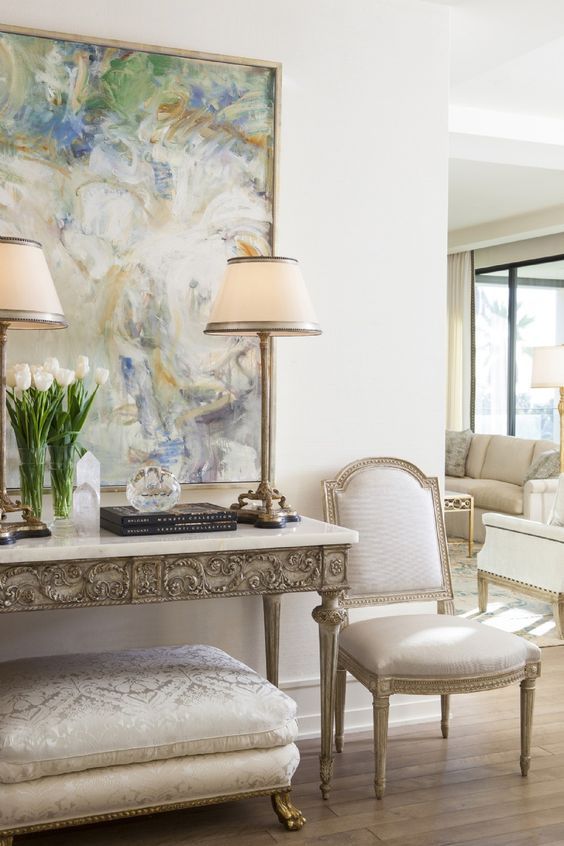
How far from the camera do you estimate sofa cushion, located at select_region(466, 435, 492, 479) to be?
343 inches

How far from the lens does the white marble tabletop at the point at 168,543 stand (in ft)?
8.29

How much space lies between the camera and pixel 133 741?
254 cm

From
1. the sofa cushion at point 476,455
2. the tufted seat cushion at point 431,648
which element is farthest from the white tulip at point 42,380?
the sofa cushion at point 476,455

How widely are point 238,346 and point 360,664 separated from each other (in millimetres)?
1164

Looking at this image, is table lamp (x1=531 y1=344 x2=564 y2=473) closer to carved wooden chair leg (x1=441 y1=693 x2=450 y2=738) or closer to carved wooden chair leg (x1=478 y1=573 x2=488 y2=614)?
carved wooden chair leg (x1=478 y1=573 x2=488 y2=614)

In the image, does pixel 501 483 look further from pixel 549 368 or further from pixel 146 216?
pixel 146 216

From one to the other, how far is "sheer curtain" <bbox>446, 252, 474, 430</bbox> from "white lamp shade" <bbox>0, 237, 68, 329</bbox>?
7.65 metres

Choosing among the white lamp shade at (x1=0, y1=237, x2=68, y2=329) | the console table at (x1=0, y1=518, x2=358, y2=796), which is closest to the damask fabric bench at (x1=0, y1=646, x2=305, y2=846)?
the console table at (x1=0, y1=518, x2=358, y2=796)

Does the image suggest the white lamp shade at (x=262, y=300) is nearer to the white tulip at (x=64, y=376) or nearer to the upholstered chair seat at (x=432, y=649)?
the white tulip at (x=64, y=376)

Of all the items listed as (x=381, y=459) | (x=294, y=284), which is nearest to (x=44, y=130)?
(x=294, y=284)

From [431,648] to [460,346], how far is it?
24.2 ft

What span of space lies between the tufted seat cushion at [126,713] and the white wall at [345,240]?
54 centimetres

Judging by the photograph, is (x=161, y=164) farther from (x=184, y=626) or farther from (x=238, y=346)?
(x=184, y=626)

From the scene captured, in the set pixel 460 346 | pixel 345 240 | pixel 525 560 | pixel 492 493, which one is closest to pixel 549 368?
pixel 492 493
